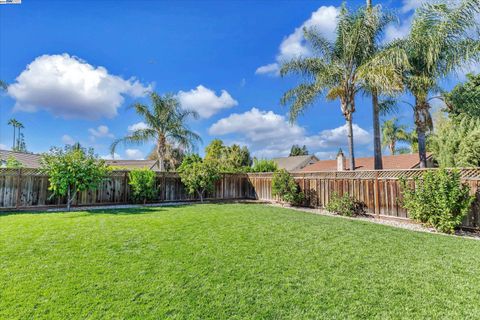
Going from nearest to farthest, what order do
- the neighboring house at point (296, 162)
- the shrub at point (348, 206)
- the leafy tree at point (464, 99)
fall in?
the shrub at point (348, 206)
the leafy tree at point (464, 99)
the neighboring house at point (296, 162)

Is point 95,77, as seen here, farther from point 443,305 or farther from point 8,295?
point 443,305

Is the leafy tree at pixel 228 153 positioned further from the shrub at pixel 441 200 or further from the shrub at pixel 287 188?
the shrub at pixel 441 200

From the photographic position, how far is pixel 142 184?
11.4 meters

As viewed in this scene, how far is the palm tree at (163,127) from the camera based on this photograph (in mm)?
15125

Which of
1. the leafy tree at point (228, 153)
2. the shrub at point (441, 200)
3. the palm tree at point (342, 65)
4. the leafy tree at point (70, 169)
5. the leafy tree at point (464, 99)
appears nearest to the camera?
the shrub at point (441, 200)

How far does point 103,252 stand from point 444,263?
5.46 meters

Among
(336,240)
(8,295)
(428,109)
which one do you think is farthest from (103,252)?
(428,109)

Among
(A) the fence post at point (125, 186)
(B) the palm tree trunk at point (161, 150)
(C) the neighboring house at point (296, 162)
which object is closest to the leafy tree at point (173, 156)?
(B) the palm tree trunk at point (161, 150)

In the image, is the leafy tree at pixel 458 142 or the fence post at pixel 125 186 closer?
the fence post at pixel 125 186

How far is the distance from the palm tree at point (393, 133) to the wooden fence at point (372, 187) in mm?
20065

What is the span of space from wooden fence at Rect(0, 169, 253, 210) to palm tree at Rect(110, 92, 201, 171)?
295cm

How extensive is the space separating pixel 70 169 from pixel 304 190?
9587mm

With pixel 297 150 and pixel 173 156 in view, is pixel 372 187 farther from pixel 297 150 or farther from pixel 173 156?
pixel 297 150

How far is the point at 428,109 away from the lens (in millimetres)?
10430
